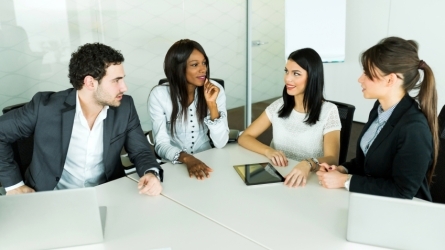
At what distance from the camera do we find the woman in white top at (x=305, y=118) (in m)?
1.94

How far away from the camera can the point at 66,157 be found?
1.74m

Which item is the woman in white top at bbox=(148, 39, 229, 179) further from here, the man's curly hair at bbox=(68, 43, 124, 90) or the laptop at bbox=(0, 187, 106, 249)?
the laptop at bbox=(0, 187, 106, 249)

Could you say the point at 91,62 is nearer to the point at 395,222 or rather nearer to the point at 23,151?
the point at 23,151

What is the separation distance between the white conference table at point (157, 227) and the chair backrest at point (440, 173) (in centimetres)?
117

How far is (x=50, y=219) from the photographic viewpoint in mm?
1078

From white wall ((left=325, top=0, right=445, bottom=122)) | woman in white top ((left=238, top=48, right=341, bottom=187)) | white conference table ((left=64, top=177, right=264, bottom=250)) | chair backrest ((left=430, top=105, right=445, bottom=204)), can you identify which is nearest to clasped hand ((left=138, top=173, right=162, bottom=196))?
white conference table ((left=64, top=177, right=264, bottom=250))

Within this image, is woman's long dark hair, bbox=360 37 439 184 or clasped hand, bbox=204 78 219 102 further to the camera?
clasped hand, bbox=204 78 219 102

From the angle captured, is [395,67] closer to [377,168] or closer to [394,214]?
[377,168]

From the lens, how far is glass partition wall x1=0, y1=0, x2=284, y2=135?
289 cm

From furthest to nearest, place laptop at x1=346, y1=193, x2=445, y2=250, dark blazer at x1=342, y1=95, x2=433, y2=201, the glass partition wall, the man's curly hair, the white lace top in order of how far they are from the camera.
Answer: the glass partition wall
the white lace top
the man's curly hair
dark blazer at x1=342, y1=95, x2=433, y2=201
laptop at x1=346, y1=193, x2=445, y2=250

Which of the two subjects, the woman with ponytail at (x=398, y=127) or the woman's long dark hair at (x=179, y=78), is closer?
the woman with ponytail at (x=398, y=127)

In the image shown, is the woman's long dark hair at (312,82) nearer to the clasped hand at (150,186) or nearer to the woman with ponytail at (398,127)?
the woman with ponytail at (398,127)

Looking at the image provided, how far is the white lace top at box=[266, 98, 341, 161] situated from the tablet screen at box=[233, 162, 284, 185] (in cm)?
34

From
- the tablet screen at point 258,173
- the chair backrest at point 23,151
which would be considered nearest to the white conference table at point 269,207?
the tablet screen at point 258,173
